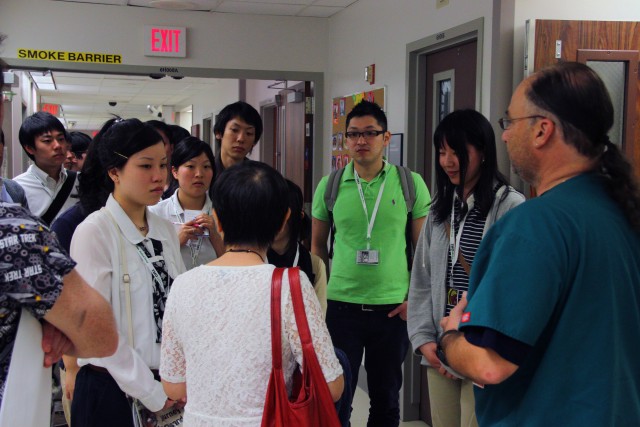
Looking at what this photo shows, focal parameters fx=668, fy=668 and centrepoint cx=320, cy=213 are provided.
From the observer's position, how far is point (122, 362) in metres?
1.82

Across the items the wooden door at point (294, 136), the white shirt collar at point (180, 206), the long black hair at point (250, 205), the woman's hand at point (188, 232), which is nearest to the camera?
the long black hair at point (250, 205)

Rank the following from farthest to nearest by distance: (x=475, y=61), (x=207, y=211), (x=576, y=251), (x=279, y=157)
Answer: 1. (x=279, y=157)
2. (x=475, y=61)
3. (x=207, y=211)
4. (x=576, y=251)

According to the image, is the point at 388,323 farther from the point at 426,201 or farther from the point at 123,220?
the point at 123,220

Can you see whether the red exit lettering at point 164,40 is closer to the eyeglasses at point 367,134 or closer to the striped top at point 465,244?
the eyeglasses at point 367,134

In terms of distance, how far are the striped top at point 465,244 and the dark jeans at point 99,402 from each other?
1.10 metres

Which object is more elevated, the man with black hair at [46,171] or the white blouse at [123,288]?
the man with black hair at [46,171]

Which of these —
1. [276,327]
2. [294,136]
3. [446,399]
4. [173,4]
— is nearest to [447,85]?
[446,399]

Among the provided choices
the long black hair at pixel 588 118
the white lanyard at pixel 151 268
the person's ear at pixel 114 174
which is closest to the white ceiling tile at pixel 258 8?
the person's ear at pixel 114 174

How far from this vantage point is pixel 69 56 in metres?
4.89

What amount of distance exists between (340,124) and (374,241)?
2315 mm

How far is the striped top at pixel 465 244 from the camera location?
2.23 m

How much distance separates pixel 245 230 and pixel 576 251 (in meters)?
0.73

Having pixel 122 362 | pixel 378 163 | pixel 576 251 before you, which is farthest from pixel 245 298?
pixel 378 163

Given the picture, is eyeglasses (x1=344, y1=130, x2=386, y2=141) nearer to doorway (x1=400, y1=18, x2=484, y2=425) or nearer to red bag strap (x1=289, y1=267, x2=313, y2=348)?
doorway (x1=400, y1=18, x2=484, y2=425)
